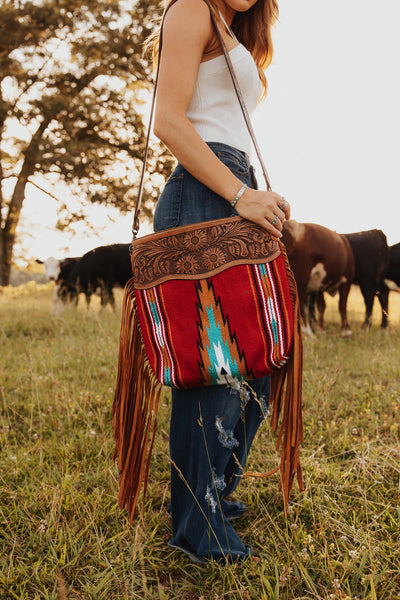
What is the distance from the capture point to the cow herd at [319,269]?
5.42m

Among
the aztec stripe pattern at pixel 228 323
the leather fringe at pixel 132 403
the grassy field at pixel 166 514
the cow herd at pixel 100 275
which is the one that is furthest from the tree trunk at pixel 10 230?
the aztec stripe pattern at pixel 228 323

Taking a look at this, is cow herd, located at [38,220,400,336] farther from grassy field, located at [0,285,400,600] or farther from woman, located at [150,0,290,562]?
woman, located at [150,0,290,562]

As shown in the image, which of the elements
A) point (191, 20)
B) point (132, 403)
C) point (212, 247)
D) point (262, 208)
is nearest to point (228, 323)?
point (212, 247)

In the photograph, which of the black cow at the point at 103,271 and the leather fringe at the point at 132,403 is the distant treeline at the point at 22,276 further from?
the leather fringe at the point at 132,403

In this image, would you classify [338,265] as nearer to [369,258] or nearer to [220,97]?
[369,258]

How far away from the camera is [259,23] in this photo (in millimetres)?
1535

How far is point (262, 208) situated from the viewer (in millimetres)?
1282

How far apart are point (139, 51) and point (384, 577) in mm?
12483

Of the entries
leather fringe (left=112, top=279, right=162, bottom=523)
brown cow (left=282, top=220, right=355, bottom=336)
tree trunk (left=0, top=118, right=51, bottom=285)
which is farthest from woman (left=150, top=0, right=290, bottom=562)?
tree trunk (left=0, top=118, right=51, bottom=285)

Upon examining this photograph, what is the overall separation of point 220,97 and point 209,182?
0.27m

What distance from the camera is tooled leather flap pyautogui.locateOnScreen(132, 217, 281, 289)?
4.26 ft

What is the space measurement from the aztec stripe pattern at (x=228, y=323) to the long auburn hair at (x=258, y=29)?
75 centimetres

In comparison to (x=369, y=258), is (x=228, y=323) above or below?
below

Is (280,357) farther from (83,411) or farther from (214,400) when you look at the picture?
(83,411)
